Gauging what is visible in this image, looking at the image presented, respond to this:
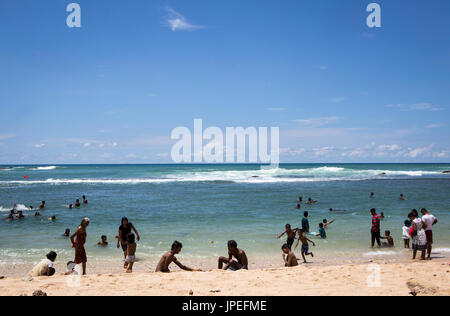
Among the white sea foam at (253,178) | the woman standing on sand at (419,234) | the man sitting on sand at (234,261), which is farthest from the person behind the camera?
the white sea foam at (253,178)

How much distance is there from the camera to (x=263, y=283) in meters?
6.69

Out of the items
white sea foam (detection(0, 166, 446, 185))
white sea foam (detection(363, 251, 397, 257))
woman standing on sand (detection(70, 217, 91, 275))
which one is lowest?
white sea foam (detection(363, 251, 397, 257))

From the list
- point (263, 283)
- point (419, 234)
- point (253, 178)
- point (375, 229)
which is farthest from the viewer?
point (253, 178)

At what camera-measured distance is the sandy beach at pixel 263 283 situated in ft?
19.5

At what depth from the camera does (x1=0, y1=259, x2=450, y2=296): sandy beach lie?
5.95 metres

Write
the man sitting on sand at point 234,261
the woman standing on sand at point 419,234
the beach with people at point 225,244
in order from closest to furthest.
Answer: the beach with people at point 225,244
the man sitting on sand at point 234,261
the woman standing on sand at point 419,234

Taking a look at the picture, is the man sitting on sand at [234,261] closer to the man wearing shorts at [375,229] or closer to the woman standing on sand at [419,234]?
the woman standing on sand at [419,234]

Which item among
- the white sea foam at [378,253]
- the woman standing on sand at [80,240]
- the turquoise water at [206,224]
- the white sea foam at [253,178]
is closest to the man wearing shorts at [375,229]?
the turquoise water at [206,224]

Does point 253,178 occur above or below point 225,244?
above

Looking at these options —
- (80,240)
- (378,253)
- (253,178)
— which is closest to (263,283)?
(80,240)

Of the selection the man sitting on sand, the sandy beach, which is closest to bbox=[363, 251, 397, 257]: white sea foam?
the sandy beach

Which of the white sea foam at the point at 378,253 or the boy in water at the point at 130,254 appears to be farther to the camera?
the white sea foam at the point at 378,253

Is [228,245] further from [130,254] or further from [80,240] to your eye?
[80,240]

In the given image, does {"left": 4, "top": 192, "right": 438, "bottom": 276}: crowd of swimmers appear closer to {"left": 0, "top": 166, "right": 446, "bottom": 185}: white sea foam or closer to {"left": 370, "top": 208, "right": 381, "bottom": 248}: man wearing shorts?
{"left": 370, "top": 208, "right": 381, "bottom": 248}: man wearing shorts
